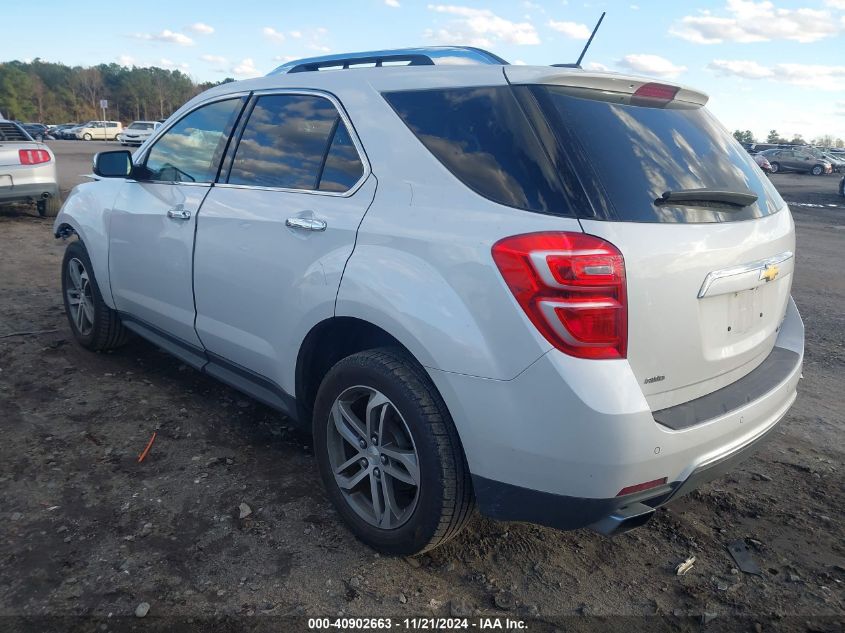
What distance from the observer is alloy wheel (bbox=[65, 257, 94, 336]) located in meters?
4.80

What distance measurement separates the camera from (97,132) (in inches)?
2356

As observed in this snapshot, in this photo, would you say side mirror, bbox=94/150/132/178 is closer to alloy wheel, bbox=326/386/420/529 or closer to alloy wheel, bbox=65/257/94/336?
alloy wheel, bbox=65/257/94/336

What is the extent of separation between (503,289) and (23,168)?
10257mm

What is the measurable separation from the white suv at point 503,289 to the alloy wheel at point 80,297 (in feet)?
6.50

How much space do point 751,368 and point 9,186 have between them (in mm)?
10544

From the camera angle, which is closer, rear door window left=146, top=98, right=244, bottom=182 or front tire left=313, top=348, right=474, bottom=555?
front tire left=313, top=348, right=474, bottom=555

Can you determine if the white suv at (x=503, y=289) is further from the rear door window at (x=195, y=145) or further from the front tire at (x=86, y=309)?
the front tire at (x=86, y=309)

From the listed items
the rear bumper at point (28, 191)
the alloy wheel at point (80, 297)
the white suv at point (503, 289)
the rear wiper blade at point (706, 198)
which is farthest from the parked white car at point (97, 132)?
the rear wiper blade at point (706, 198)

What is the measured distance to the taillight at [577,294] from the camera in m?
2.06

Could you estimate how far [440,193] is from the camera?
243 cm

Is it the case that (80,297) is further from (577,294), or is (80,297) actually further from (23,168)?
(23,168)

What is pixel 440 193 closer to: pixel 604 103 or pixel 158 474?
pixel 604 103

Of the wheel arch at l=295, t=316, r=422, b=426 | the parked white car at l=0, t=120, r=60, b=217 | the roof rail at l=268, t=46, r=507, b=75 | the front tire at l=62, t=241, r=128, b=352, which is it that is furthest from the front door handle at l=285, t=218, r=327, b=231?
the parked white car at l=0, t=120, r=60, b=217

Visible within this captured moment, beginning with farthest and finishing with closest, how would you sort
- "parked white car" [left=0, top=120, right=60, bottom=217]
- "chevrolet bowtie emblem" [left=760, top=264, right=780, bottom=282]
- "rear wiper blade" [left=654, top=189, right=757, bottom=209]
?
"parked white car" [left=0, top=120, right=60, bottom=217] < "chevrolet bowtie emblem" [left=760, top=264, right=780, bottom=282] < "rear wiper blade" [left=654, top=189, right=757, bottom=209]
